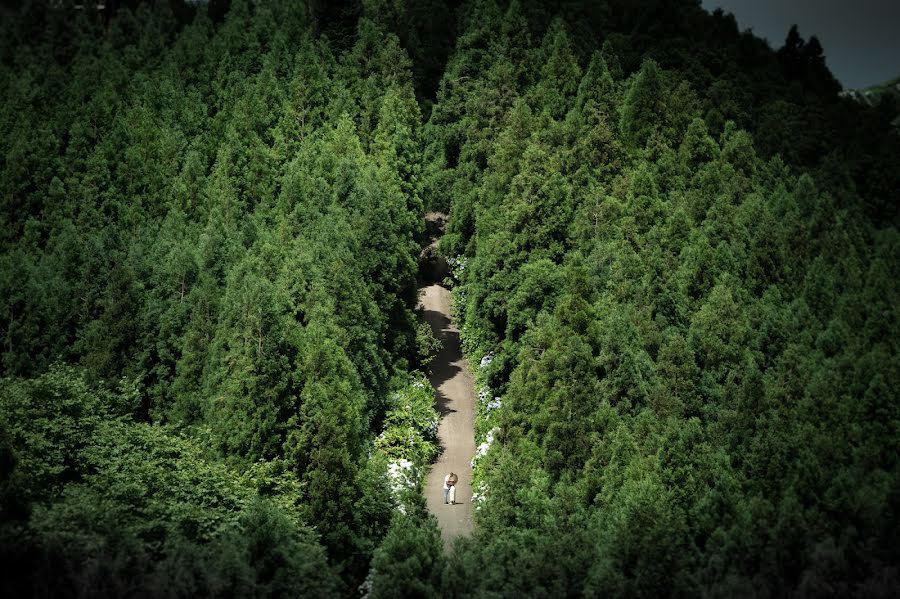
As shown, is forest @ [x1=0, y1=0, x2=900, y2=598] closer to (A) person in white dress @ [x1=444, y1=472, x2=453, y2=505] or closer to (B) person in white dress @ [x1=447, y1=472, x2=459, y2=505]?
(B) person in white dress @ [x1=447, y1=472, x2=459, y2=505]

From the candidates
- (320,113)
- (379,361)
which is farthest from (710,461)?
(320,113)

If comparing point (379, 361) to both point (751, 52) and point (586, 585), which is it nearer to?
point (586, 585)

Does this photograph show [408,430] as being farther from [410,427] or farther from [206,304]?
[206,304]

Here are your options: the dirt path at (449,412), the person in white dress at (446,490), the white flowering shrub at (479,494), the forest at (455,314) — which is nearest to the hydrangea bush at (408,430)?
the forest at (455,314)

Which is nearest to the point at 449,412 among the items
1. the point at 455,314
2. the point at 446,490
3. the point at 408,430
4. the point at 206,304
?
the point at 408,430

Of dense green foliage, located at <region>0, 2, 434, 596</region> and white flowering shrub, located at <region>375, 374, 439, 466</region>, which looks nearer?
dense green foliage, located at <region>0, 2, 434, 596</region>

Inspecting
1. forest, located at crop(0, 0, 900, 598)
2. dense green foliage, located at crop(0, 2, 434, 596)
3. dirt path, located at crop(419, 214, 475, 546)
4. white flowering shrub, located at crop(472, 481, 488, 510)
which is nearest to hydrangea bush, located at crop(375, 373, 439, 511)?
forest, located at crop(0, 0, 900, 598)
